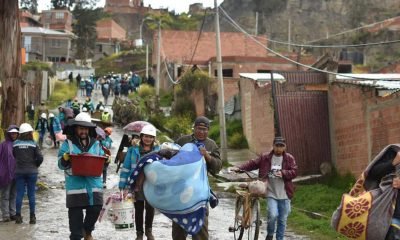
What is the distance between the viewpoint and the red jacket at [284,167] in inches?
382

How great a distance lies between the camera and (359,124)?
16.7 metres

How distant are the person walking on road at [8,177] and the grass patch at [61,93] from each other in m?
29.6

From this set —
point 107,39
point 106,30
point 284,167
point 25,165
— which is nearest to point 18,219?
point 25,165

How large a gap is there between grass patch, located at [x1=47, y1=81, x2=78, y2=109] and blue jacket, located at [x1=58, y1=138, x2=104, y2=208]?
109ft

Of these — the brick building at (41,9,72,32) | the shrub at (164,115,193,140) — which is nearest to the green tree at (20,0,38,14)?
the brick building at (41,9,72,32)

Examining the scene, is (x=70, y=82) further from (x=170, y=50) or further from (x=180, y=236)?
(x=180, y=236)

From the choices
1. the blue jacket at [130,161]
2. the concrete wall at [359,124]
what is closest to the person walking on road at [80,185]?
the blue jacket at [130,161]

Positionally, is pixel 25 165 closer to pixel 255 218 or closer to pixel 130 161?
pixel 130 161

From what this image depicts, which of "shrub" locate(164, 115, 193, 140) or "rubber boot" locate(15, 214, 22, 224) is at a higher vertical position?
"shrub" locate(164, 115, 193, 140)

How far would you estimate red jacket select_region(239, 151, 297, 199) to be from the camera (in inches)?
382

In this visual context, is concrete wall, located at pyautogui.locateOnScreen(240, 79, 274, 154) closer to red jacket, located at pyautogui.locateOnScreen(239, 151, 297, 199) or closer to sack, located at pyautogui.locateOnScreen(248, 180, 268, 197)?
red jacket, located at pyautogui.locateOnScreen(239, 151, 297, 199)

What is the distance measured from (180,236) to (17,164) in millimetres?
4486

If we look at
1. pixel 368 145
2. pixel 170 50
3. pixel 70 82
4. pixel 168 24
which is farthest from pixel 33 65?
pixel 368 145

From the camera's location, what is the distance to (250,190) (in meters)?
9.86
